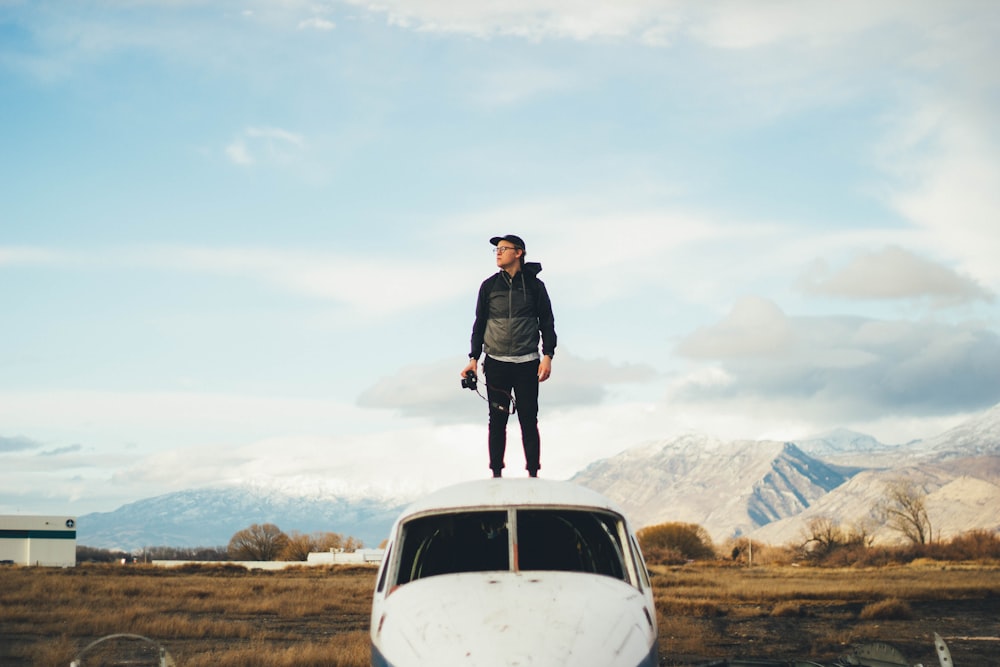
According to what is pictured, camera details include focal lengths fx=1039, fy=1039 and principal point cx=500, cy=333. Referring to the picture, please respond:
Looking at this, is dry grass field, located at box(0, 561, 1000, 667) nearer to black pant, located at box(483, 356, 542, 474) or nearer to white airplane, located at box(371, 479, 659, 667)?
black pant, located at box(483, 356, 542, 474)

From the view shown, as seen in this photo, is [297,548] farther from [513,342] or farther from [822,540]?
[513,342]

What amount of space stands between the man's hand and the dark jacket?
123mm

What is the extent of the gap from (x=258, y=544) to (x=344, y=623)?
107 metres

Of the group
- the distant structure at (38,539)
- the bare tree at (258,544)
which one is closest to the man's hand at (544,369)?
the distant structure at (38,539)

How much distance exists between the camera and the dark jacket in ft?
31.8

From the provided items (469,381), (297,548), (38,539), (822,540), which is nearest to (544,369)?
(469,381)

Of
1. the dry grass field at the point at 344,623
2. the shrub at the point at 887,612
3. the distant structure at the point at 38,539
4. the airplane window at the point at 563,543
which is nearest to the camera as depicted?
the airplane window at the point at 563,543

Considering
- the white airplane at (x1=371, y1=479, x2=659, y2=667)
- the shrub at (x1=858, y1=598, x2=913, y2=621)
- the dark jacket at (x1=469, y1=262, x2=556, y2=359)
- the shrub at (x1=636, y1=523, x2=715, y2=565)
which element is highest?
the dark jacket at (x1=469, y1=262, x2=556, y2=359)

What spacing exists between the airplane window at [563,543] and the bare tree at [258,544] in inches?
4669

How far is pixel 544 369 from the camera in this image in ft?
31.8

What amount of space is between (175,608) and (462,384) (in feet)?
64.1

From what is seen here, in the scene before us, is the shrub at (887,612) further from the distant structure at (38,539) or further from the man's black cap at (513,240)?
the distant structure at (38,539)

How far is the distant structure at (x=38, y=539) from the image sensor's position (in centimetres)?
9969

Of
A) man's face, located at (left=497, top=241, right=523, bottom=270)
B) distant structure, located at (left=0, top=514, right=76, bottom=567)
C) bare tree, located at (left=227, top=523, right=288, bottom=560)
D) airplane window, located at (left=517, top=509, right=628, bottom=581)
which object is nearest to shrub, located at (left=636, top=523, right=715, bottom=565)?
bare tree, located at (left=227, top=523, right=288, bottom=560)
